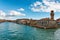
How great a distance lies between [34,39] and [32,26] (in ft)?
7.41

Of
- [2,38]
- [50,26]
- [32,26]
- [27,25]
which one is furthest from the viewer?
[50,26]

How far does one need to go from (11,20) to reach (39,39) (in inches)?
43.6

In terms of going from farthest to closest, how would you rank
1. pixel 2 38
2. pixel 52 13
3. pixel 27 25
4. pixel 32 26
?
1. pixel 32 26
2. pixel 27 25
3. pixel 52 13
4. pixel 2 38

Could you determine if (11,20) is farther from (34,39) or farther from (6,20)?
(34,39)

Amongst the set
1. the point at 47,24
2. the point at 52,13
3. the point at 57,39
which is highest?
the point at 52,13

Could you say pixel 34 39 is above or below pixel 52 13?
below

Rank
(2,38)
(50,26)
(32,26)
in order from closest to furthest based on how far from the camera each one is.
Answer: (2,38) < (32,26) < (50,26)

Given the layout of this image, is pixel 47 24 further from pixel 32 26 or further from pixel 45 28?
pixel 32 26

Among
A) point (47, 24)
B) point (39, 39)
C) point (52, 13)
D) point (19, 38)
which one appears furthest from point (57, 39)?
point (47, 24)

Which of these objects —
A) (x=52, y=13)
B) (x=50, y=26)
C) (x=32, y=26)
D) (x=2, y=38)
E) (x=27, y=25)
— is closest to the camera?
(x=2, y=38)

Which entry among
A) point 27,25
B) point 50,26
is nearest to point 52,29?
point 50,26

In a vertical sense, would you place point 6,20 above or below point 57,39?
above

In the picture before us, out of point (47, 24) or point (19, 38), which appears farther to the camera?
point (47, 24)

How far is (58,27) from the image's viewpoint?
668 cm
